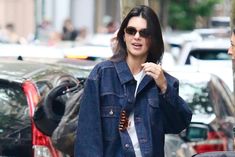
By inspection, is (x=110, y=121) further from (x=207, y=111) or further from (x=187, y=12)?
(x=187, y=12)

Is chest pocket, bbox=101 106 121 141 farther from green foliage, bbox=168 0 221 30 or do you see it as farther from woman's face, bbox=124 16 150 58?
green foliage, bbox=168 0 221 30

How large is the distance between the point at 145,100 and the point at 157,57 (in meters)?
0.33

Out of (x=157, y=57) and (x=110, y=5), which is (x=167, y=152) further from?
(x=110, y=5)

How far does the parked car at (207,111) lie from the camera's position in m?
8.48

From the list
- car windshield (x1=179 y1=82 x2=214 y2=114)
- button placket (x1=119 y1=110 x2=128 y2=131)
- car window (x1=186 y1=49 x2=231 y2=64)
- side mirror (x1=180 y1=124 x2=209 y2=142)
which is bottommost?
car window (x1=186 y1=49 x2=231 y2=64)

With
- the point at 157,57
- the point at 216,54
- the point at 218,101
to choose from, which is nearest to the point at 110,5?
the point at 216,54

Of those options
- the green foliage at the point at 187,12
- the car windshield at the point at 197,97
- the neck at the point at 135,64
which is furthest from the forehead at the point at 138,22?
the green foliage at the point at 187,12

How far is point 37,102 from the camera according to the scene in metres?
6.62

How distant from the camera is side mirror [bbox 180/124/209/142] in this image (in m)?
8.35

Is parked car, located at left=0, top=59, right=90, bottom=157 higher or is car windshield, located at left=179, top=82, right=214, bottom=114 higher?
parked car, located at left=0, top=59, right=90, bottom=157

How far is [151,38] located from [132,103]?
0.44 metres

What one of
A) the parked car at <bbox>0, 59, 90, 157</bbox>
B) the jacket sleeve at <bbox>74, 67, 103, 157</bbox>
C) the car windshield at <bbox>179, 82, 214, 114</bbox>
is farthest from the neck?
the car windshield at <bbox>179, 82, 214, 114</bbox>

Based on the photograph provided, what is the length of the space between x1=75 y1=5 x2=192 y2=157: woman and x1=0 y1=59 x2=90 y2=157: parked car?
39.8 inches

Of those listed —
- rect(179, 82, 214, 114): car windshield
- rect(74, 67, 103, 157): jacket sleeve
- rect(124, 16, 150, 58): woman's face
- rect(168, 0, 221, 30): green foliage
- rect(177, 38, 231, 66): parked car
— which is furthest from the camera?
rect(168, 0, 221, 30): green foliage
